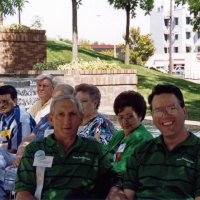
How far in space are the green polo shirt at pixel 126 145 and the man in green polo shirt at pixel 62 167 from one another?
0.24m

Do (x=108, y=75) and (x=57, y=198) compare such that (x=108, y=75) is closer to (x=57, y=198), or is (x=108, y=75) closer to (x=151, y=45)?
(x=57, y=198)

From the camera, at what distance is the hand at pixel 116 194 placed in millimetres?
3184

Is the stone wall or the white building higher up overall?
the white building

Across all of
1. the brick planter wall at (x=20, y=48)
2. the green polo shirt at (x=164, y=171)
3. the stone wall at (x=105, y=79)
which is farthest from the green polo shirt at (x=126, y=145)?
the brick planter wall at (x=20, y=48)

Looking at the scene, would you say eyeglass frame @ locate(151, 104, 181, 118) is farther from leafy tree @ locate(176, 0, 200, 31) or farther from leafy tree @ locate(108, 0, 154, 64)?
leafy tree @ locate(108, 0, 154, 64)

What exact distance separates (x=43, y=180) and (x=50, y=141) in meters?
0.26

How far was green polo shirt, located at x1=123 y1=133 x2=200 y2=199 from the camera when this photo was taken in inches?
118

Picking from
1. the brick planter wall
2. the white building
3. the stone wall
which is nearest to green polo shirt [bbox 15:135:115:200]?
the stone wall

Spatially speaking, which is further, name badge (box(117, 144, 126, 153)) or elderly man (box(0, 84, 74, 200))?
elderly man (box(0, 84, 74, 200))

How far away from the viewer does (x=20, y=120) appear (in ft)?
17.1

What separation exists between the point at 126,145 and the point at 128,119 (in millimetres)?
205

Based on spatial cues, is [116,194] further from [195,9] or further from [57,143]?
[195,9]

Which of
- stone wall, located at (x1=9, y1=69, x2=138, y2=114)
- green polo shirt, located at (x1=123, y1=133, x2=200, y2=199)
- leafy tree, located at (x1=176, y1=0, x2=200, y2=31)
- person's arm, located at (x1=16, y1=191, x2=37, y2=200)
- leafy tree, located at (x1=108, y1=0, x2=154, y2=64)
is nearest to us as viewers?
green polo shirt, located at (x1=123, y1=133, x2=200, y2=199)

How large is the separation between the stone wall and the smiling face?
1117 centimetres
